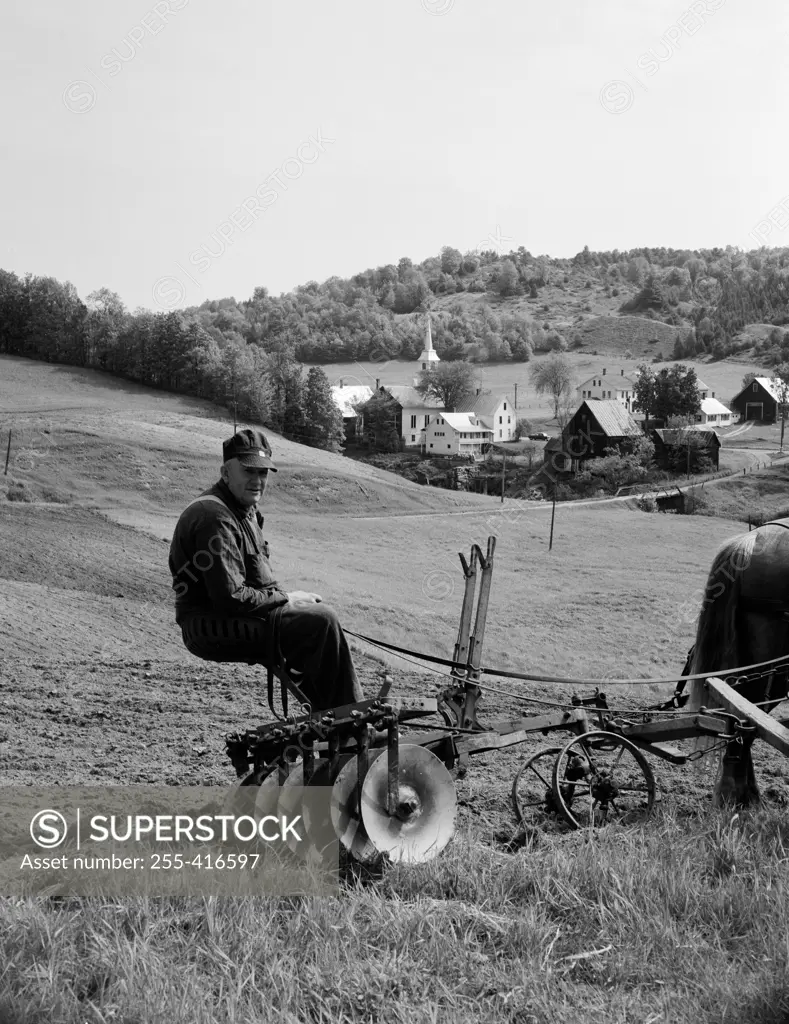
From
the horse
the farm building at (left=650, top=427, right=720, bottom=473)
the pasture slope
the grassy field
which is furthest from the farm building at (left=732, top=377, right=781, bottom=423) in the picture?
the horse

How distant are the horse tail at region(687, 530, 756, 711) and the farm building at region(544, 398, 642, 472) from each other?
65540 mm

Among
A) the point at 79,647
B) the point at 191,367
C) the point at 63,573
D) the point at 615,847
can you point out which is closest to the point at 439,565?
the point at 63,573

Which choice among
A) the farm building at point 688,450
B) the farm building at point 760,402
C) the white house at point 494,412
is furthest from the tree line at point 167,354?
the farm building at point 760,402

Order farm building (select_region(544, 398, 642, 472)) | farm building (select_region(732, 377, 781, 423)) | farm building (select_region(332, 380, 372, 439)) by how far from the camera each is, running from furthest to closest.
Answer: farm building (select_region(732, 377, 781, 423)) → farm building (select_region(332, 380, 372, 439)) → farm building (select_region(544, 398, 642, 472))

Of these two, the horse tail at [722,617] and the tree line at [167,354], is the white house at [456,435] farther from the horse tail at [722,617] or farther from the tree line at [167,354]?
the horse tail at [722,617]

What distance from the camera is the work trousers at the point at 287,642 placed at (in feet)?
17.8

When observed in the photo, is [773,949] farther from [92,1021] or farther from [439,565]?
[439,565]

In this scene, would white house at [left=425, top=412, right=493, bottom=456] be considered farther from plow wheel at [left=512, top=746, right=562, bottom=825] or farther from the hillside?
plow wheel at [left=512, top=746, right=562, bottom=825]

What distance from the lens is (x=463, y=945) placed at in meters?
4.12

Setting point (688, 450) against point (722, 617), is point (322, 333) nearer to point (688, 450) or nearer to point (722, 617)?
point (688, 450)

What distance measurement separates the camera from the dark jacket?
17.5 feet

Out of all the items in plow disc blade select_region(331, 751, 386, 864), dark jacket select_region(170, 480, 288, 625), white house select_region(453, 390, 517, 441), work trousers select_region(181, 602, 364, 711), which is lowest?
plow disc blade select_region(331, 751, 386, 864)

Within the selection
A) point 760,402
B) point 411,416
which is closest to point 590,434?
point 411,416

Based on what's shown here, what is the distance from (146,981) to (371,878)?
1519 mm
